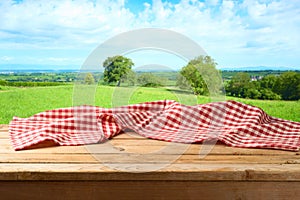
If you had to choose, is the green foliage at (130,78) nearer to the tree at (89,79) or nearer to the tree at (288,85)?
the tree at (89,79)

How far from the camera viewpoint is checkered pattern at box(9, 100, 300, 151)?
175cm

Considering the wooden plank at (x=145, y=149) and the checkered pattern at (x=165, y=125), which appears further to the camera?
the checkered pattern at (x=165, y=125)

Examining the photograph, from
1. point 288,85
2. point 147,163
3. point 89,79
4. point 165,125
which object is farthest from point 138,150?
point 288,85

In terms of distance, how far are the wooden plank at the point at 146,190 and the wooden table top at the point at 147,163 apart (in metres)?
0.03

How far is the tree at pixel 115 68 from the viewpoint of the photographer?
1840 mm

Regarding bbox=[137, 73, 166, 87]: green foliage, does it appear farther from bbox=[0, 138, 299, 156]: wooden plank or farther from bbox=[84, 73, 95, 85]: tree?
bbox=[0, 138, 299, 156]: wooden plank

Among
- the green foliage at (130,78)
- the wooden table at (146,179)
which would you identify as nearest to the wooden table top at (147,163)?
the wooden table at (146,179)

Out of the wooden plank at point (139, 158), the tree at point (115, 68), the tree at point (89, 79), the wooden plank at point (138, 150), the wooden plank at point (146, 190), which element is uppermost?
the tree at point (115, 68)

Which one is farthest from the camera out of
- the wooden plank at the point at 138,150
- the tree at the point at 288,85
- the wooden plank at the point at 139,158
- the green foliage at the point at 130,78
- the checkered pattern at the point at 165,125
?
the tree at the point at 288,85

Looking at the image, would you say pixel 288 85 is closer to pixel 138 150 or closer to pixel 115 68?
pixel 115 68

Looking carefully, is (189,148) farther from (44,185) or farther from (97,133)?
(44,185)

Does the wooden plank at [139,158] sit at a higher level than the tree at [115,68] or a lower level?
lower

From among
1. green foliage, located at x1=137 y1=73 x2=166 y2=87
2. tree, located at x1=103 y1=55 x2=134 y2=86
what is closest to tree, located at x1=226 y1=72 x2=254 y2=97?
green foliage, located at x1=137 y1=73 x2=166 y2=87

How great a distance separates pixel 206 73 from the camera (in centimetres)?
216
